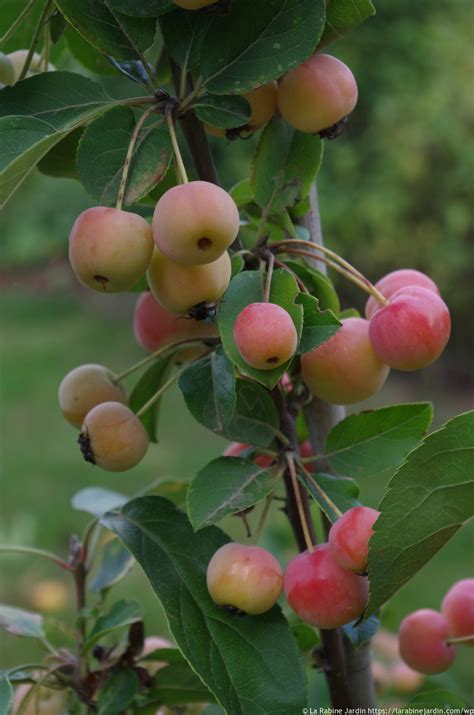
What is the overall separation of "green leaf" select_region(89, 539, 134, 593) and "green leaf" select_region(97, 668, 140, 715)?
0.10 meters

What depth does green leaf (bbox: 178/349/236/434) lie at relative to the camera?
0.58m

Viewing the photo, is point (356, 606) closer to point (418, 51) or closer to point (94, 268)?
point (94, 268)

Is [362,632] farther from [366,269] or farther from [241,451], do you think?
[366,269]

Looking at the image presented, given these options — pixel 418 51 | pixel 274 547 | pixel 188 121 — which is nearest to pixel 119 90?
pixel 418 51

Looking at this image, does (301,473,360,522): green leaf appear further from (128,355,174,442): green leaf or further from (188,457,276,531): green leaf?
(128,355,174,442): green leaf

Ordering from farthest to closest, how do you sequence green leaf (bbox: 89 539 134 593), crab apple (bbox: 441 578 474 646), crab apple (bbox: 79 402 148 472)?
1. green leaf (bbox: 89 539 134 593)
2. crab apple (bbox: 441 578 474 646)
3. crab apple (bbox: 79 402 148 472)

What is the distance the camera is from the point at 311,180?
0.67 m

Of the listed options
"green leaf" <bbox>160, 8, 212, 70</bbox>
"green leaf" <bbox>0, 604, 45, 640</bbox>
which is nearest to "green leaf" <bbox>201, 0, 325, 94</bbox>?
"green leaf" <bbox>160, 8, 212, 70</bbox>

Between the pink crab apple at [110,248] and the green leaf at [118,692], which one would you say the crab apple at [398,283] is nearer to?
the pink crab apple at [110,248]

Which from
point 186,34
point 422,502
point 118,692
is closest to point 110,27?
point 186,34

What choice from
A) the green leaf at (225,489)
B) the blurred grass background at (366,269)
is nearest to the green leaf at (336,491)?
the green leaf at (225,489)

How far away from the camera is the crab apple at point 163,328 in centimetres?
69

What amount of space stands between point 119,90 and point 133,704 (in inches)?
230

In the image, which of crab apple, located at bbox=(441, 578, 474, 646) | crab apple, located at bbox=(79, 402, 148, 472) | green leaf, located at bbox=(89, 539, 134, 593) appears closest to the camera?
crab apple, located at bbox=(79, 402, 148, 472)
